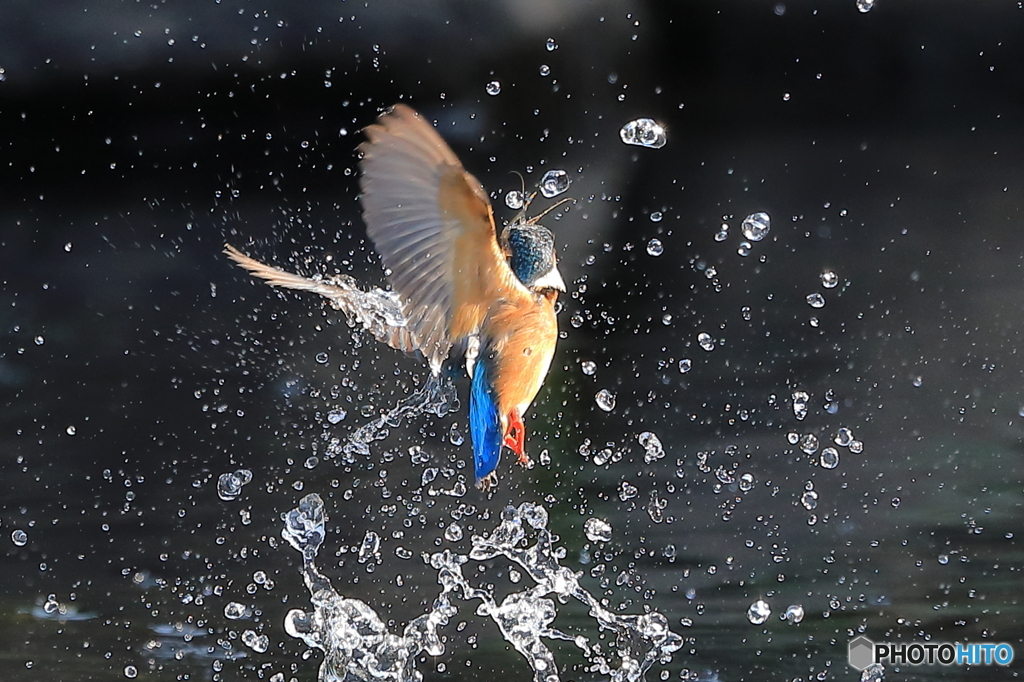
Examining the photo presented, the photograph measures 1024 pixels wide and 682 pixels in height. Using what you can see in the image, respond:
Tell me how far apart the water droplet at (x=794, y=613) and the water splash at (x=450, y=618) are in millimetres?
183

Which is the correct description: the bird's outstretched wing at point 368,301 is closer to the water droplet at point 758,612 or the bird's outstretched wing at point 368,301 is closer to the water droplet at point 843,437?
the water droplet at point 758,612

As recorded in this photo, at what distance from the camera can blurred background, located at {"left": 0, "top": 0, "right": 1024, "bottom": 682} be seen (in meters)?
1.86

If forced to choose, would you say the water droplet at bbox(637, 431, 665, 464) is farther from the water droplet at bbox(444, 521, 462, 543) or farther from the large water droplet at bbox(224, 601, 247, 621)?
the large water droplet at bbox(224, 601, 247, 621)

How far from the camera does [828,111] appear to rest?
13.2ft

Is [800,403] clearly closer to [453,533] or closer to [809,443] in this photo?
[809,443]

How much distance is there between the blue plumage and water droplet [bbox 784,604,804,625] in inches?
19.9

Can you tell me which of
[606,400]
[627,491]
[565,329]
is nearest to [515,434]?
[627,491]

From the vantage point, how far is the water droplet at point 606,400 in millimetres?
2836

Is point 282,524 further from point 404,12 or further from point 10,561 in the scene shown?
point 404,12

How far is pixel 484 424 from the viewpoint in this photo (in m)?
1.59

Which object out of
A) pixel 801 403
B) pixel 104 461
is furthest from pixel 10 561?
pixel 801 403

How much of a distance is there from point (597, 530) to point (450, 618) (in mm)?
407

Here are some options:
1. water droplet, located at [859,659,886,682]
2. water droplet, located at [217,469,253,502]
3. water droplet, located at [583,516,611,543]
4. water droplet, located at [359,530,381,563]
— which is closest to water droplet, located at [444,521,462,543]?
water droplet, located at [359,530,381,563]

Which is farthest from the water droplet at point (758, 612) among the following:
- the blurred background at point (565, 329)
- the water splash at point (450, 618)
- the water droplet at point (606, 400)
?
the water droplet at point (606, 400)
